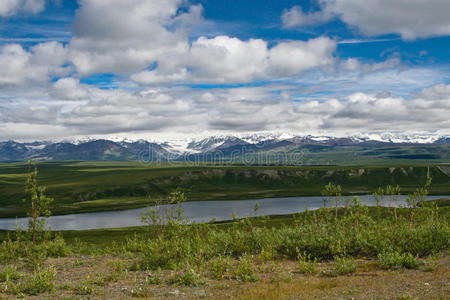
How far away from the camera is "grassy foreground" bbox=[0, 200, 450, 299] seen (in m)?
14.4

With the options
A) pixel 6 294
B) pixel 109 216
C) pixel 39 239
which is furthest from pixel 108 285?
pixel 109 216

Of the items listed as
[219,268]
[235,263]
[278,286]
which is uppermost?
[278,286]

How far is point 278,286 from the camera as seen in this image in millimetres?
14750

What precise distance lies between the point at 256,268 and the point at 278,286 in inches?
155

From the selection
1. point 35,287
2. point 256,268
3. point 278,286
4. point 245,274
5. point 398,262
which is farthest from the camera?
point 256,268

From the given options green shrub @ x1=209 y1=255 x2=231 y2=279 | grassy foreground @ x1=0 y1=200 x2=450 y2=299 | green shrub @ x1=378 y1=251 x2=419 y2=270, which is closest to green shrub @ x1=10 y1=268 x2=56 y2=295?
grassy foreground @ x1=0 y1=200 x2=450 y2=299

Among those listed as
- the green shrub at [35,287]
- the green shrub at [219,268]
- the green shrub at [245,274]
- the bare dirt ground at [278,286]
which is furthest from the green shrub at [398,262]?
the green shrub at [35,287]

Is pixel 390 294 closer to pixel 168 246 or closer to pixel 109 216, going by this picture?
pixel 168 246

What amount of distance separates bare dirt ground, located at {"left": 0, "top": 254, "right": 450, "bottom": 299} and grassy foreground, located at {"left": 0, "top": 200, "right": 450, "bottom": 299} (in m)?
0.04

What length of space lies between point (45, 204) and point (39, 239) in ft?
13.2

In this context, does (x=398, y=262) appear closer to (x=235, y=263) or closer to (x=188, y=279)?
(x=235, y=263)

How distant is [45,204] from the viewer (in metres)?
22.0

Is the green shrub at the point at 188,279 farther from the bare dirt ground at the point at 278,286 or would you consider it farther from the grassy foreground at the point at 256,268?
the bare dirt ground at the point at 278,286

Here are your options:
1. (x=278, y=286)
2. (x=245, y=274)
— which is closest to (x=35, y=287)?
(x=245, y=274)
